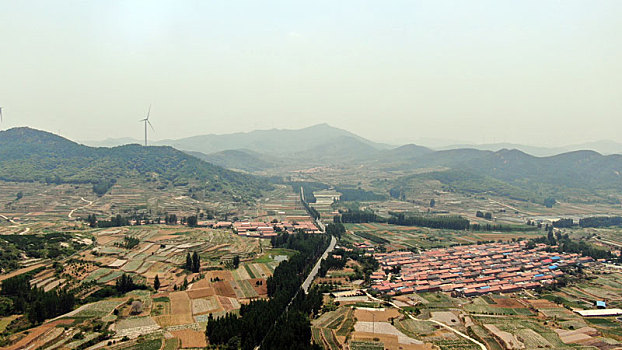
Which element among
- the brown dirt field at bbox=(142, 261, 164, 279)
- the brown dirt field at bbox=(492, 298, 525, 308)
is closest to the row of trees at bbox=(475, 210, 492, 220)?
the brown dirt field at bbox=(492, 298, 525, 308)

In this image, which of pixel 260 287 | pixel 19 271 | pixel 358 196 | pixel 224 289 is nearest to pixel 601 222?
pixel 358 196

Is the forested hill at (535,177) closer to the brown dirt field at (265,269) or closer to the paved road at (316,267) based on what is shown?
the paved road at (316,267)

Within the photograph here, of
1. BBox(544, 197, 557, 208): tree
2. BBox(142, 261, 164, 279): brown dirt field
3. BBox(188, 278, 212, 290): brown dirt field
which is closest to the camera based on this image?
BBox(188, 278, 212, 290): brown dirt field

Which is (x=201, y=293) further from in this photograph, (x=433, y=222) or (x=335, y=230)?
(x=433, y=222)

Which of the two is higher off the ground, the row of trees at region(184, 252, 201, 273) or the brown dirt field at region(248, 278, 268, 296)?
the row of trees at region(184, 252, 201, 273)

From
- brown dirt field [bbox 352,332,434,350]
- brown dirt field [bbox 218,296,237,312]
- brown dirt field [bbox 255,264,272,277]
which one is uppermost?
brown dirt field [bbox 255,264,272,277]

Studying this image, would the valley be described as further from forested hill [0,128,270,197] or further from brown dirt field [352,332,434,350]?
forested hill [0,128,270,197]
